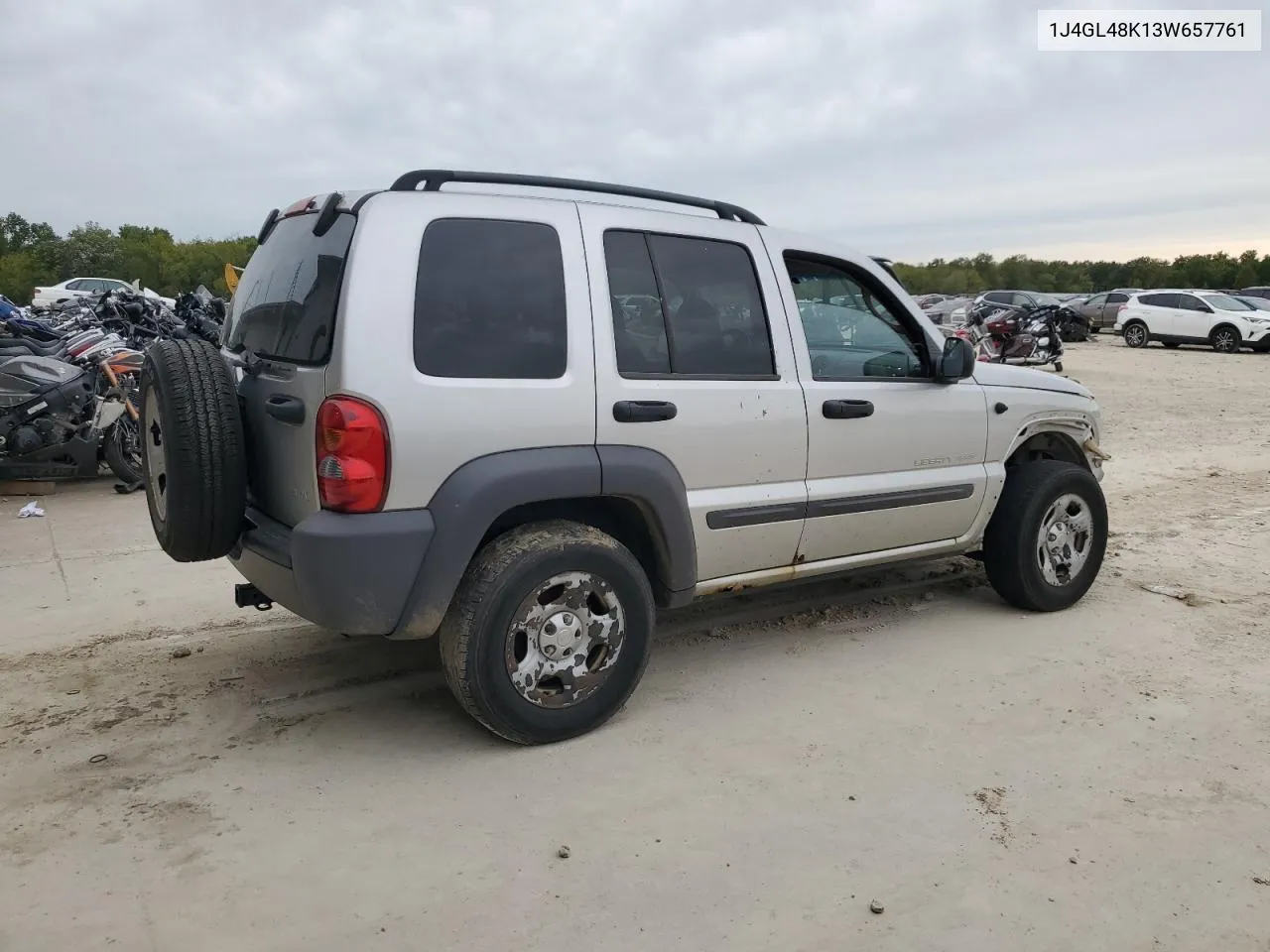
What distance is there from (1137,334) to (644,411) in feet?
87.6

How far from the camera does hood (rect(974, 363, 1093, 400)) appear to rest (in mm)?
4891

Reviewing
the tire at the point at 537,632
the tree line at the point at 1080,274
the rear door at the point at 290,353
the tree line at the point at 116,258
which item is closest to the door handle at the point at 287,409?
the rear door at the point at 290,353

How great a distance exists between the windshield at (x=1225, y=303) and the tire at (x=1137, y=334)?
5.04 feet

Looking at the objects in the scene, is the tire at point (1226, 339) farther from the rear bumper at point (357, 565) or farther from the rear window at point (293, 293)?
the rear bumper at point (357, 565)

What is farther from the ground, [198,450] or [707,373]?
[707,373]

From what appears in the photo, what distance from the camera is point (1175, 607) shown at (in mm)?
5262

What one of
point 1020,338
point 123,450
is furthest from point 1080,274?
point 123,450

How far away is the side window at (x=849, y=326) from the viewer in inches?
171

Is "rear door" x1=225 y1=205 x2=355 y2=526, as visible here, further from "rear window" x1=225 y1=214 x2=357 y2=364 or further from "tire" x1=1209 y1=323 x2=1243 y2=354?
"tire" x1=1209 y1=323 x2=1243 y2=354

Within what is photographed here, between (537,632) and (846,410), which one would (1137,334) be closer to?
(846,410)

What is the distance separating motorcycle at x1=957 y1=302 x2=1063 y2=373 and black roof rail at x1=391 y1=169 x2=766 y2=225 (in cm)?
1526

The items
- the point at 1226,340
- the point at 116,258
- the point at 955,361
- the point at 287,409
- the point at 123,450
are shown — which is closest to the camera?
the point at 287,409

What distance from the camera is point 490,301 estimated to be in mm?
3443

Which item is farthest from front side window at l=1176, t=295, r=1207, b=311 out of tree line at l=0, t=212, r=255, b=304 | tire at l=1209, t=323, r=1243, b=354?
tree line at l=0, t=212, r=255, b=304
